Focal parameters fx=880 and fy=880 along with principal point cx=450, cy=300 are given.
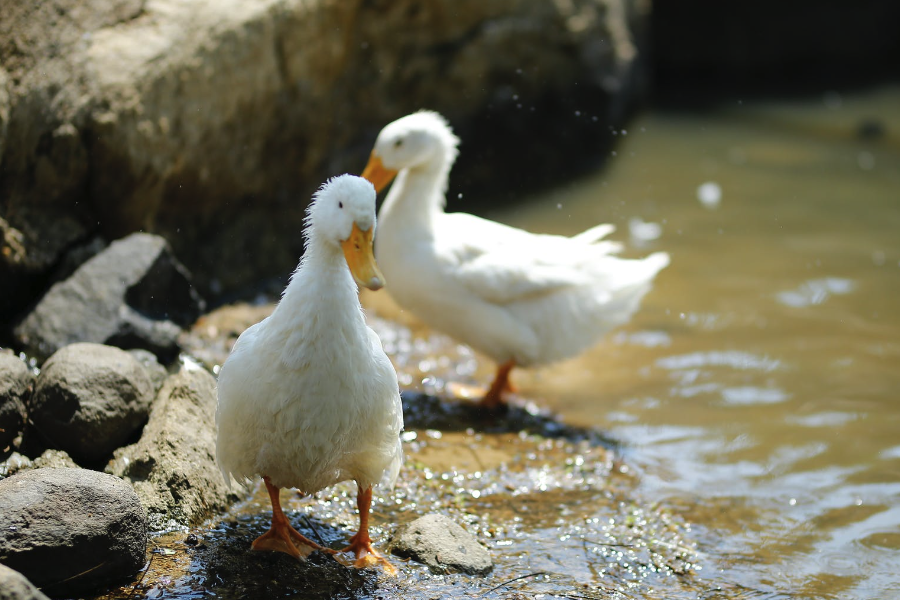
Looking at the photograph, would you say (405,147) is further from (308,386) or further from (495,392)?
(308,386)

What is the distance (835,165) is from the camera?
9570 mm

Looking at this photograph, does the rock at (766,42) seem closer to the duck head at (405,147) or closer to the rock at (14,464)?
the duck head at (405,147)

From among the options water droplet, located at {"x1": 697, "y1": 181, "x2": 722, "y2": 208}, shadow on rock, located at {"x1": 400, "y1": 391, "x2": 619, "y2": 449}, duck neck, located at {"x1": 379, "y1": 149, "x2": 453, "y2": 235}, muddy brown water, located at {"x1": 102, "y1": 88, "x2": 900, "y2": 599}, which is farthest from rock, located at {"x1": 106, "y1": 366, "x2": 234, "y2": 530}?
water droplet, located at {"x1": 697, "y1": 181, "x2": 722, "y2": 208}

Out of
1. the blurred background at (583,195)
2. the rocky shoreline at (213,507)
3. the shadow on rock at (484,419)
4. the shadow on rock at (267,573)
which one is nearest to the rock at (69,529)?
the rocky shoreline at (213,507)

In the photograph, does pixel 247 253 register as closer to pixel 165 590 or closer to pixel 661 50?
pixel 165 590

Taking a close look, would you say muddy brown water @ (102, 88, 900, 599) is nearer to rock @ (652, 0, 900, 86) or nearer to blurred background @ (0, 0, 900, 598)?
blurred background @ (0, 0, 900, 598)

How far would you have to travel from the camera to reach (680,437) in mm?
5043

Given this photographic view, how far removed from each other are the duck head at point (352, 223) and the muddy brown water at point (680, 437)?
114cm

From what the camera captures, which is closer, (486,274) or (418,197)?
(486,274)

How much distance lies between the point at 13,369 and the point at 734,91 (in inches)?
Result: 431

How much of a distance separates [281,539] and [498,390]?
7.05ft

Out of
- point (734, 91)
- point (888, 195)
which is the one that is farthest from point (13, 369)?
point (734, 91)

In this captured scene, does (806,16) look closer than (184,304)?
No

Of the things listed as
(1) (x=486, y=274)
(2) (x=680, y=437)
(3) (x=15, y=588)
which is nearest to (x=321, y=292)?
(3) (x=15, y=588)
